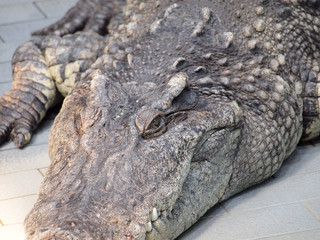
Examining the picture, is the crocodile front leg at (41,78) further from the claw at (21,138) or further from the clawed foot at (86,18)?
the clawed foot at (86,18)

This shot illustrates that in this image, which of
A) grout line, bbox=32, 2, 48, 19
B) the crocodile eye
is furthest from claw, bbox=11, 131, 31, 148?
grout line, bbox=32, 2, 48, 19

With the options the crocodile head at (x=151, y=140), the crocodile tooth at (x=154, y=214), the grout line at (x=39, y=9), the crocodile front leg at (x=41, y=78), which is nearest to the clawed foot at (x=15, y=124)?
the crocodile front leg at (x=41, y=78)

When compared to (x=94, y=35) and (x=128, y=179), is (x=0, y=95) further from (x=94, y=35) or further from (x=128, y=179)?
(x=128, y=179)

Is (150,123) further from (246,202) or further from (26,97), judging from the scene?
(26,97)

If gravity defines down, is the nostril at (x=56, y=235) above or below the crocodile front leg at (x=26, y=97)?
above

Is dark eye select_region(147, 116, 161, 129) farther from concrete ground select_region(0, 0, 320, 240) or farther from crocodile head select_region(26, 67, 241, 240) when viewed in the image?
concrete ground select_region(0, 0, 320, 240)

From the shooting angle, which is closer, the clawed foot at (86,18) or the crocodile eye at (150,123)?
the crocodile eye at (150,123)

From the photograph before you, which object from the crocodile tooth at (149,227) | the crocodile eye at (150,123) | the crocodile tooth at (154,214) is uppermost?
the crocodile eye at (150,123)

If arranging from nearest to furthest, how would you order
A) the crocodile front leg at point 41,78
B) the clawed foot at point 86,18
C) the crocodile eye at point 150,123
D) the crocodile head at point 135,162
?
the crocodile head at point 135,162 → the crocodile eye at point 150,123 → the crocodile front leg at point 41,78 → the clawed foot at point 86,18
